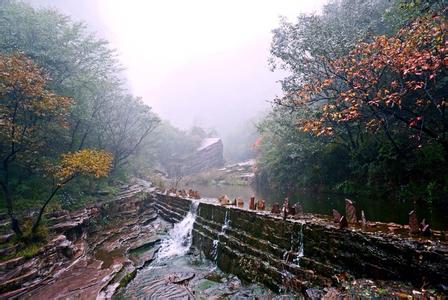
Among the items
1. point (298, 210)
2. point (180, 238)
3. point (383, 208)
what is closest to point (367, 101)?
point (298, 210)

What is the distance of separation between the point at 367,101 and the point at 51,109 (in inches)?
457

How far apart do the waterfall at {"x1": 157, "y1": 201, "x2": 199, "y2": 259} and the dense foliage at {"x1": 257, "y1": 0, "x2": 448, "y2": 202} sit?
21.6 feet

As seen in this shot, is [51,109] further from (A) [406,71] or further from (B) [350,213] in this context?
(A) [406,71]

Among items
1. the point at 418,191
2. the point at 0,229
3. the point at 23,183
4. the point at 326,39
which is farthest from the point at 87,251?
the point at 326,39

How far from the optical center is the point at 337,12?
1605cm

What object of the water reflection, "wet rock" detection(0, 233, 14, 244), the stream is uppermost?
the water reflection

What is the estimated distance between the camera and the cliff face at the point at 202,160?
120ft

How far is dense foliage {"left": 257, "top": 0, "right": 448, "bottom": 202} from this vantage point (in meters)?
6.96

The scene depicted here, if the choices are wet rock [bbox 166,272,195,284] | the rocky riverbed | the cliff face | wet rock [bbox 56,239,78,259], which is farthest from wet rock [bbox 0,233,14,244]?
the cliff face

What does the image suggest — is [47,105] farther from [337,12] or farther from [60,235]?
[337,12]

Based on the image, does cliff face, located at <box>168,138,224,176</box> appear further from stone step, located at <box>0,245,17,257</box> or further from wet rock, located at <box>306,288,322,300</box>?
wet rock, located at <box>306,288,322,300</box>

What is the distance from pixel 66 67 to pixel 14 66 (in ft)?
23.2

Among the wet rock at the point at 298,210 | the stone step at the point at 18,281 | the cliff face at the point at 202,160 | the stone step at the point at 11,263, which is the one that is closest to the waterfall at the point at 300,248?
the wet rock at the point at 298,210

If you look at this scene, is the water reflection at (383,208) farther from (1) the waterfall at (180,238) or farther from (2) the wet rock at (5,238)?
(2) the wet rock at (5,238)
